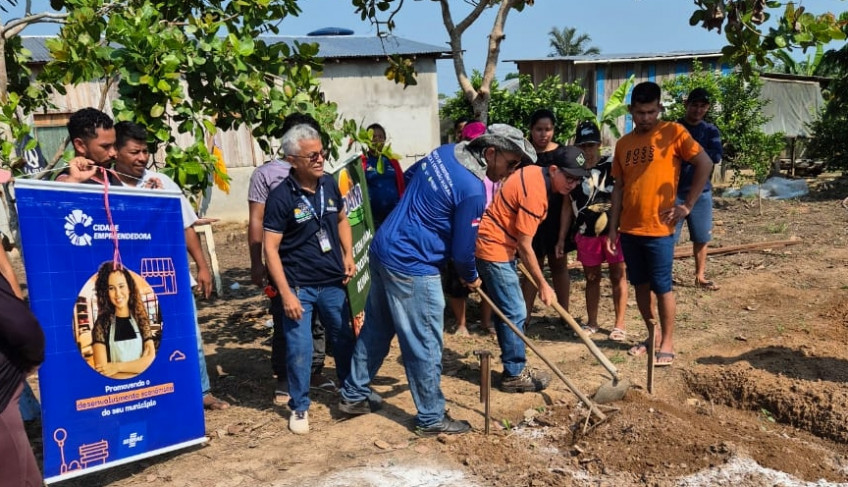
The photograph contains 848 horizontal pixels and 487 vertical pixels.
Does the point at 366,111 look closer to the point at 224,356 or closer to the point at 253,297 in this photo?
the point at 253,297

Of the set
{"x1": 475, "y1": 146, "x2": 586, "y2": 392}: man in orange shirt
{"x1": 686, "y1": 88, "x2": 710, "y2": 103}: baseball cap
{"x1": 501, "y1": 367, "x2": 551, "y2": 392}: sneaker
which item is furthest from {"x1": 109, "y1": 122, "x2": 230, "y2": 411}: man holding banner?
{"x1": 686, "y1": 88, "x2": 710, "y2": 103}: baseball cap

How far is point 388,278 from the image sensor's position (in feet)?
12.8

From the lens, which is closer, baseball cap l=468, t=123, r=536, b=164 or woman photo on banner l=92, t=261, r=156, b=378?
woman photo on banner l=92, t=261, r=156, b=378

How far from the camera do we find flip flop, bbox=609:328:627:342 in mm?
5629

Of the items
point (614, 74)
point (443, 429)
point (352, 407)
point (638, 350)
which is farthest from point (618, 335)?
point (614, 74)

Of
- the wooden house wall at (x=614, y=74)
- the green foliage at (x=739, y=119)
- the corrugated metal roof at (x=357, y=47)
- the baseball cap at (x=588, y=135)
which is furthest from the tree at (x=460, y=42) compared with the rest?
the wooden house wall at (x=614, y=74)

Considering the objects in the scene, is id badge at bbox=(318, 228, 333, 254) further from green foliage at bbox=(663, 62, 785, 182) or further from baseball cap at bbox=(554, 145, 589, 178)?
green foliage at bbox=(663, 62, 785, 182)

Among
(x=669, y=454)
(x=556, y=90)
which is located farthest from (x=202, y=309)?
(x=556, y=90)

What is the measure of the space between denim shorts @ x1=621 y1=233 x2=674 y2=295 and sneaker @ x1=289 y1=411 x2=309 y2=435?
8.51ft

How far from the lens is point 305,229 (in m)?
4.10

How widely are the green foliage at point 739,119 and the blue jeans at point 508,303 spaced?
396 inches

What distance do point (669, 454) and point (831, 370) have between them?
1.96 meters

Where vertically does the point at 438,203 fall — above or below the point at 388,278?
above

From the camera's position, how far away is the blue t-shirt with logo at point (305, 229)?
13.0 feet
